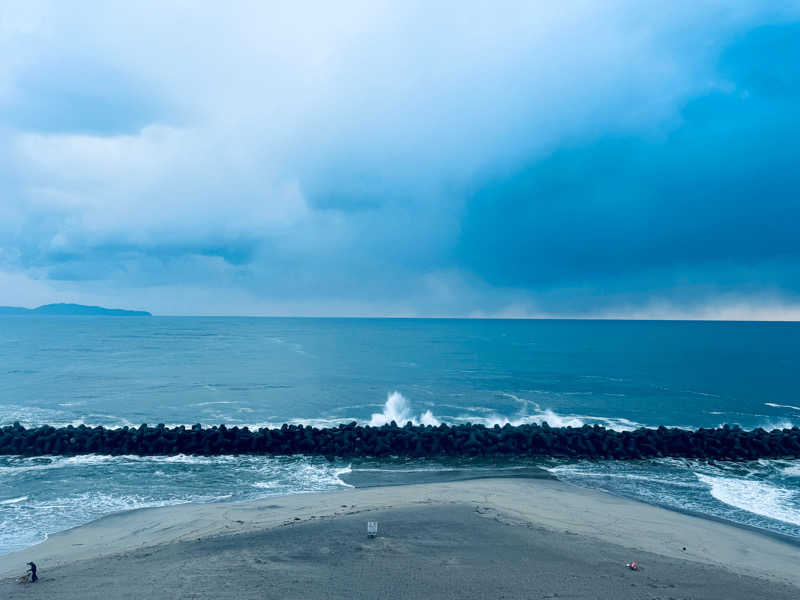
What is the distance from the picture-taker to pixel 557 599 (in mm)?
8281

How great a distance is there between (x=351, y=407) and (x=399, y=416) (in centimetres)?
362

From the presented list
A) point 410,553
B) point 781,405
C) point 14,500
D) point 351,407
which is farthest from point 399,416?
point 781,405

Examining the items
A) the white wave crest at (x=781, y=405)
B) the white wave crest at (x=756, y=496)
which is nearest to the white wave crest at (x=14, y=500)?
the white wave crest at (x=756, y=496)

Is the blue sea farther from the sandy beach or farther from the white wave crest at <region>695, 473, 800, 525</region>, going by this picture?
the sandy beach

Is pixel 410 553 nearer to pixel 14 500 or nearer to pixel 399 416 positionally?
pixel 14 500

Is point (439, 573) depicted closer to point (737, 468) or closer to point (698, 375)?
point (737, 468)

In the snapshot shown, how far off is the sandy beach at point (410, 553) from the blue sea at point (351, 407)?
1970mm

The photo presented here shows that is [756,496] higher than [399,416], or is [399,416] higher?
[399,416]

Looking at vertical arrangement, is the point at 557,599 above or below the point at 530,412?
below

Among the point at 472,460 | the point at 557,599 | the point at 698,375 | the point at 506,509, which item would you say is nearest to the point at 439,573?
the point at 557,599

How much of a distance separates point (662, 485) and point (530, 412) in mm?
14197

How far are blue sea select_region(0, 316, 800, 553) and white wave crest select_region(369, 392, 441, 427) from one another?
0.14 meters

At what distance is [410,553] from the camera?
10016 millimetres

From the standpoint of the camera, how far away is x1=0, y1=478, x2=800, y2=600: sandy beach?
868 cm
